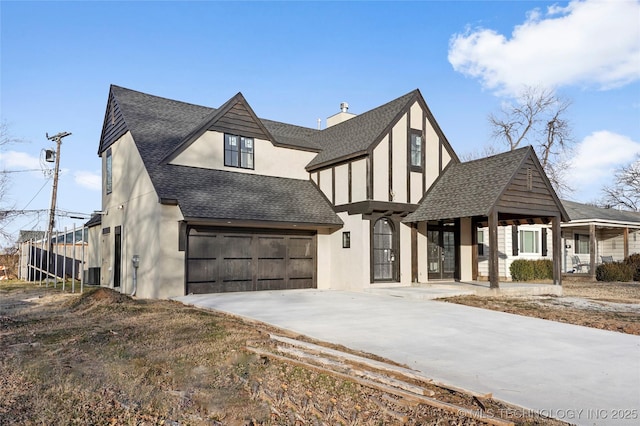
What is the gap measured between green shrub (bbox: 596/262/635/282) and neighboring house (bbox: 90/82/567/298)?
7.41m

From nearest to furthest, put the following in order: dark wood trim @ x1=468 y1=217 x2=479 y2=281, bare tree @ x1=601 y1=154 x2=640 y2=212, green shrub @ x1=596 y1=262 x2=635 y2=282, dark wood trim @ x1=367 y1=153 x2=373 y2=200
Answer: dark wood trim @ x1=367 y1=153 x2=373 y2=200, dark wood trim @ x1=468 y1=217 x2=479 y2=281, green shrub @ x1=596 y1=262 x2=635 y2=282, bare tree @ x1=601 y1=154 x2=640 y2=212

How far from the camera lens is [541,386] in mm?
5379

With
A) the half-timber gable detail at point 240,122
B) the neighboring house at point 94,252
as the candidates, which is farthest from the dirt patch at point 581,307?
the neighboring house at point 94,252

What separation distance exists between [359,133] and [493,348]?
11617mm

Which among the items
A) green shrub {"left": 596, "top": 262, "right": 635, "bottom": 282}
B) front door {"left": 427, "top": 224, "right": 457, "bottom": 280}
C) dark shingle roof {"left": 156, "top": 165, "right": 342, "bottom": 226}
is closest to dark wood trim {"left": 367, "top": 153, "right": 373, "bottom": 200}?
dark shingle roof {"left": 156, "top": 165, "right": 342, "bottom": 226}

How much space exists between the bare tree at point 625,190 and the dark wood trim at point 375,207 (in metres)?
36.5

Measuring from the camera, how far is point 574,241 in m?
28.0

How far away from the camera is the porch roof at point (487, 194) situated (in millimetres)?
14531

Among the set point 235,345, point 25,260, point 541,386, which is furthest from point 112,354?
point 25,260

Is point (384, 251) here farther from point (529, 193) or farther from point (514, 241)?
point (514, 241)

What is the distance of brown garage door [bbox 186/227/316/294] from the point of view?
48.8ft

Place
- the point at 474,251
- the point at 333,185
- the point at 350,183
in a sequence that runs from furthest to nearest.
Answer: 1. the point at 474,251
2. the point at 333,185
3. the point at 350,183

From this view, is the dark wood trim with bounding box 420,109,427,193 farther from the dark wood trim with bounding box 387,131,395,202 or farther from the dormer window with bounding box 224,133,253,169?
the dormer window with bounding box 224,133,253,169

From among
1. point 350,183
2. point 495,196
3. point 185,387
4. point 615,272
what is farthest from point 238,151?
point 615,272
